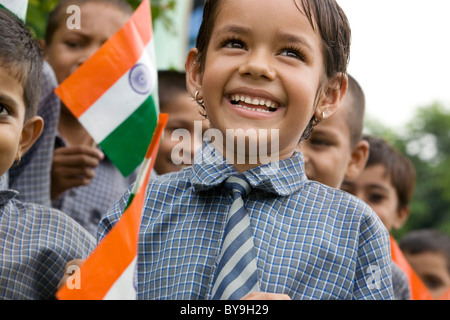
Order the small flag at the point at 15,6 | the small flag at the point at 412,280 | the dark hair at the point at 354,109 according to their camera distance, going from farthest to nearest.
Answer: the small flag at the point at 412,280 → the dark hair at the point at 354,109 → the small flag at the point at 15,6

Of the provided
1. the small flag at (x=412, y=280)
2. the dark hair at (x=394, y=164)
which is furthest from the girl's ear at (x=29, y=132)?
the dark hair at (x=394, y=164)

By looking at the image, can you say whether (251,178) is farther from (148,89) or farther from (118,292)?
(148,89)

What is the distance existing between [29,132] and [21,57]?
274mm

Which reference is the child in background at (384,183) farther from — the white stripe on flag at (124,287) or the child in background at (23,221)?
the white stripe on flag at (124,287)

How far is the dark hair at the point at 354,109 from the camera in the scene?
3693 millimetres

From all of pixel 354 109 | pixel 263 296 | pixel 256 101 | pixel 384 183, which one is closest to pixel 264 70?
pixel 256 101

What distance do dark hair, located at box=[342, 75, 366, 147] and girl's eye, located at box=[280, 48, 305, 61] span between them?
5.09ft

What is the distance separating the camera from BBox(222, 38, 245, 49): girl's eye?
2133mm

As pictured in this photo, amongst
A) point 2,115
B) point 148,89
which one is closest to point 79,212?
point 148,89

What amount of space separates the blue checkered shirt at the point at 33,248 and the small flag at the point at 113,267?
2.48ft

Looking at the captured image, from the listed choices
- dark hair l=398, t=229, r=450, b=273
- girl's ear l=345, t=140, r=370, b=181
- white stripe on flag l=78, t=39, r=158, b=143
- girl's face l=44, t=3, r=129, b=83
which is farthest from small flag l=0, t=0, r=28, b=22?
dark hair l=398, t=229, r=450, b=273
